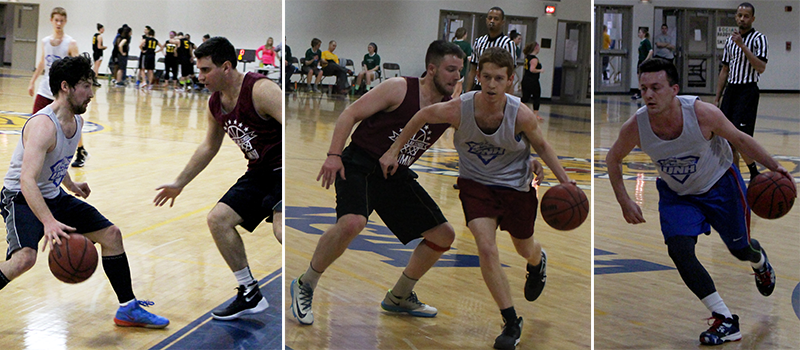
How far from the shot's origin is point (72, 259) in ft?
8.04

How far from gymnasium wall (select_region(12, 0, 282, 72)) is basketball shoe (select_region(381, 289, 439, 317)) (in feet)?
48.1

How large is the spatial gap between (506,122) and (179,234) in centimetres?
251

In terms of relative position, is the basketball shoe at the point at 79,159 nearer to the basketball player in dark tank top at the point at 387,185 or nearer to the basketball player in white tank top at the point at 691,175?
the basketball player in dark tank top at the point at 387,185

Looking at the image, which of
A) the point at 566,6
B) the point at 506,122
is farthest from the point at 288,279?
the point at 566,6

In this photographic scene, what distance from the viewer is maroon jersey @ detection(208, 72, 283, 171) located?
286cm

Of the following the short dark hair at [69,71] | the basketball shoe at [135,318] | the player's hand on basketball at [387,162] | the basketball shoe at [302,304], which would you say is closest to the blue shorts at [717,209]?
the player's hand on basketball at [387,162]

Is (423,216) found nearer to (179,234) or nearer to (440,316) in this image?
(440,316)

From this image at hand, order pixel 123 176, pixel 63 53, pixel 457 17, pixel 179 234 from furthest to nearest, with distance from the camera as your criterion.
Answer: pixel 457 17
pixel 123 176
pixel 63 53
pixel 179 234

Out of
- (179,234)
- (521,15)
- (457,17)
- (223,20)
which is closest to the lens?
(179,234)

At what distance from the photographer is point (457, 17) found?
384 inches

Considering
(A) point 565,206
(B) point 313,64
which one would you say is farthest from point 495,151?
(B) point 313,64

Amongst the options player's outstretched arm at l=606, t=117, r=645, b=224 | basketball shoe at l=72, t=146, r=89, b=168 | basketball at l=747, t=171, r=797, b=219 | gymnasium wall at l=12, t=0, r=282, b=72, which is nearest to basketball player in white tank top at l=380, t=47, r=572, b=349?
player's outstretched arm at l=606, t=117, r=645, b=224

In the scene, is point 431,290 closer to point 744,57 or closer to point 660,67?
point 660,67

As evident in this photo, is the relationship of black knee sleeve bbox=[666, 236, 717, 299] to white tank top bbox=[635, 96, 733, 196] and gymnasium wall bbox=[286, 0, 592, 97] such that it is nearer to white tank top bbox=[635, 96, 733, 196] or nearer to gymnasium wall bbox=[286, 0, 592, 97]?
white tank top bbox=[635, 96, 733, 196]
